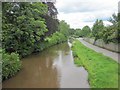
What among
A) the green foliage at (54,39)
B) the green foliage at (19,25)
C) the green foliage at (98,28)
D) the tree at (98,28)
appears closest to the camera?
the green foliage at (19,25)

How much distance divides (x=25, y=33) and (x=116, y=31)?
8461 mm

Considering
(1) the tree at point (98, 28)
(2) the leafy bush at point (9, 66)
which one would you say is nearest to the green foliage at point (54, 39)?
(1) the tree at point (98, 28)

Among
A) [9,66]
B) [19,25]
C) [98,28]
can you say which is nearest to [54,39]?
[98,28]

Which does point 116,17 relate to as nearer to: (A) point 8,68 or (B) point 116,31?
(B) point 116,31

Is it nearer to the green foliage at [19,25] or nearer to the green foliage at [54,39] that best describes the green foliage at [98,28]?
the green foliage at [54,39]

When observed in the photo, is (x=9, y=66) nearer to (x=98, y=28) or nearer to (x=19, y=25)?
(x=19, y=25)

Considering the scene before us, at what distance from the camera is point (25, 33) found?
18.3m

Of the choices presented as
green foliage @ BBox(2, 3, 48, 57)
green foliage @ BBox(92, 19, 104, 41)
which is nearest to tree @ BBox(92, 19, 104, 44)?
green foliage @ BBox(92, 19, 104, 41)

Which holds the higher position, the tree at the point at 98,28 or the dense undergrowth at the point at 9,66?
the tree at the point at 98,28

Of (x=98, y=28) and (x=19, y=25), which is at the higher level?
(x=98, y=28)

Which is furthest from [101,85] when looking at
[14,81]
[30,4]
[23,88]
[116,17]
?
[116,17]

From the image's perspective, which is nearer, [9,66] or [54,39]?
[9,66]

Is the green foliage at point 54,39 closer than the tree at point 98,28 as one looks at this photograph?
No

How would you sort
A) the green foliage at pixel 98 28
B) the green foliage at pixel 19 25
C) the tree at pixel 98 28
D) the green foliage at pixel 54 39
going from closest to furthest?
the green foliage at pixel 19 25, the tree at pixel 98 28, the green foliage at pixel 98 28, the green foliage at pixel 54 39
